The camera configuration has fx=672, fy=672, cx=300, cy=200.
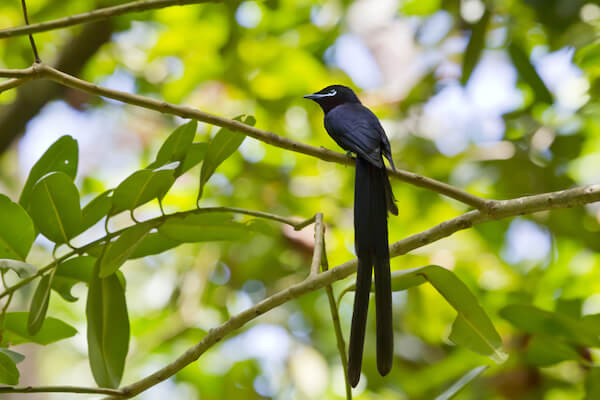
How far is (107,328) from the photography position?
3.89ft

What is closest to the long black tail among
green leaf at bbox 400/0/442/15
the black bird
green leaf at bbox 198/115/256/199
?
the black bird

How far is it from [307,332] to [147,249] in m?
1.78

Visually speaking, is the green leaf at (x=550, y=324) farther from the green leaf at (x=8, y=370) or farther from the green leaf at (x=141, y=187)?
the green leaf at (x=8, y=370)

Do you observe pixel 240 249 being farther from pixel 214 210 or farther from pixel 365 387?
pixel 214 210

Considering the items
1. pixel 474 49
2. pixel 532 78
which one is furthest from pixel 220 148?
pixel 532 78

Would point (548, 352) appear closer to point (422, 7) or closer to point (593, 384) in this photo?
point (593, 384)

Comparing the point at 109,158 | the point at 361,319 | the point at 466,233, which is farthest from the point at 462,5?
the point at 109,158

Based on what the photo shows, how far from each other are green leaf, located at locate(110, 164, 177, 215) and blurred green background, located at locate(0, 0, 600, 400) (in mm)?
1292

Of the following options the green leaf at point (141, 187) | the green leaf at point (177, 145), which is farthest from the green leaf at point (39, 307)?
the green leaf at point (177, 145)

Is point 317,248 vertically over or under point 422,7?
under

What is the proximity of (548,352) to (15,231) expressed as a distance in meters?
1.09

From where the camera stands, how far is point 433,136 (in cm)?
317

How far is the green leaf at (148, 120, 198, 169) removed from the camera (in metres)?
1.27

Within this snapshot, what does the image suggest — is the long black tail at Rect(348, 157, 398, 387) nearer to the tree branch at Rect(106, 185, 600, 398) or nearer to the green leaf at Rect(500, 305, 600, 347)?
the tree branch at Rect(106, 185, 600, 398)
